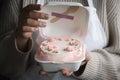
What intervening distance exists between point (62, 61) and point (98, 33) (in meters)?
0.26

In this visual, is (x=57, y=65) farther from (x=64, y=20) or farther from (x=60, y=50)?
(x=64, y=20)

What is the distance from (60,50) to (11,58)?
0.68ft

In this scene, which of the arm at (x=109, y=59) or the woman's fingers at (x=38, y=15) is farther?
the arm at (x=109, y=59)

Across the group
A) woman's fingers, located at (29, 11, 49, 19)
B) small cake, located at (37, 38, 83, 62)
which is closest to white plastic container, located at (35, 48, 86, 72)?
small cake, located at (37, 38, 83, 62)

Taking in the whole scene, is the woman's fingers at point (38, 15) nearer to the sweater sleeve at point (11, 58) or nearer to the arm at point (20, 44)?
the arm at point (20, 44)

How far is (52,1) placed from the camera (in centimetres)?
98

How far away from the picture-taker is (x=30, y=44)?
0.89m

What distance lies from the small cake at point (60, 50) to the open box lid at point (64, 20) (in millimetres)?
52

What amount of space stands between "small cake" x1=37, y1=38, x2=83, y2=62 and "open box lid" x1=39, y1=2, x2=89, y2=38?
0.17 feet

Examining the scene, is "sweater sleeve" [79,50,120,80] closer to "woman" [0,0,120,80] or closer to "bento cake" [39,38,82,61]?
"woman" [0,0,120,80]

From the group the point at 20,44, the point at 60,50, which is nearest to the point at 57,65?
the point at 60,50

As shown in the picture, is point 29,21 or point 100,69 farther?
point 100,69

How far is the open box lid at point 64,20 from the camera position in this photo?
91cm

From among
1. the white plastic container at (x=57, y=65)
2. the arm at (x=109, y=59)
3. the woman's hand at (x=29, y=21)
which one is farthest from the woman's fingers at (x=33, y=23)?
the arm at (x=109, y=59)
